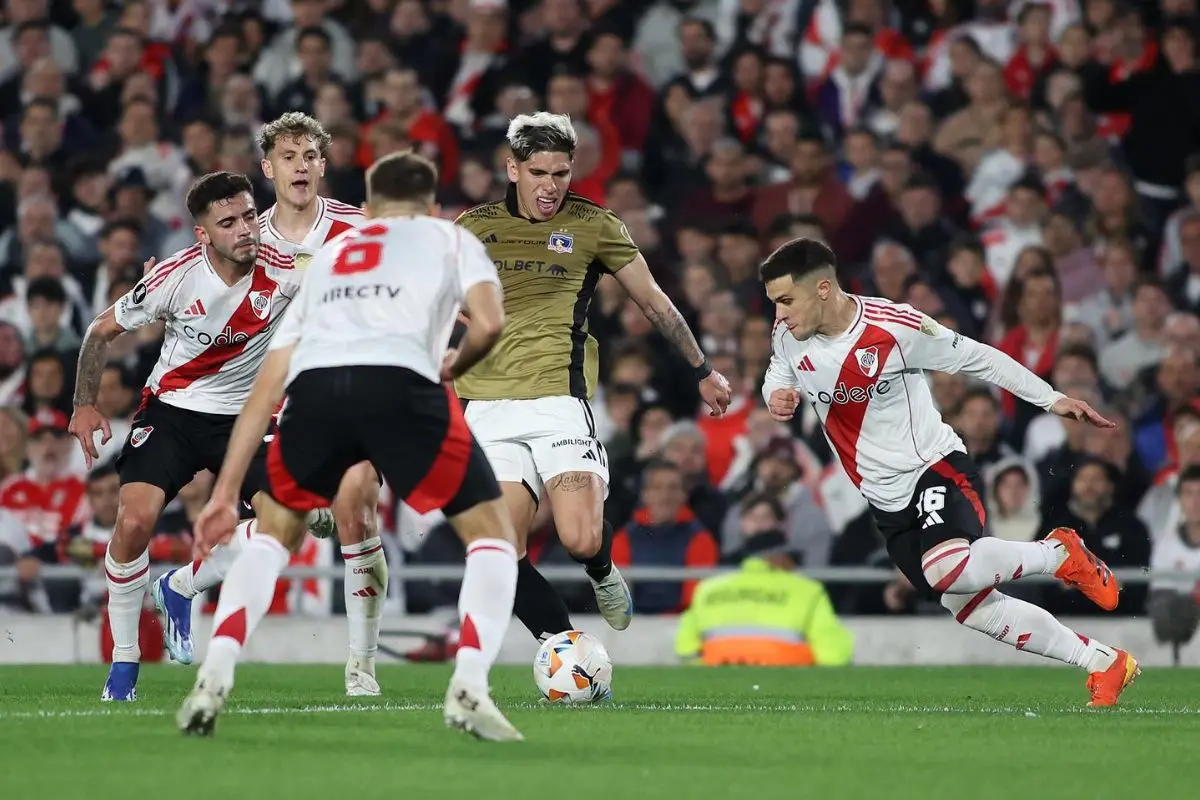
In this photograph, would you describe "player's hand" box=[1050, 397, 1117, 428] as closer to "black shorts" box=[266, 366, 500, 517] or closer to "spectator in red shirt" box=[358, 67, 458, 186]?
"black shorts" box=[266, 366, 500, 517]

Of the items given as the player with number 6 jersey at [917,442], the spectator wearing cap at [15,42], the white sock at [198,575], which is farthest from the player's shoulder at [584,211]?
the spectator wearing cap at [15,42]

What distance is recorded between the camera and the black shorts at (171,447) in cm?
985

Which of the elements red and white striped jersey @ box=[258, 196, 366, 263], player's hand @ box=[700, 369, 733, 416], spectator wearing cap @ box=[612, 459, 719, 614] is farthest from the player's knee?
spectator wearing cap @ box=[612, 459, 719, 614]

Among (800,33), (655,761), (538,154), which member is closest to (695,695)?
(538,154)

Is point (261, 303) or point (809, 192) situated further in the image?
point (809, 192)

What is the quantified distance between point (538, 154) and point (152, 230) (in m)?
8.68

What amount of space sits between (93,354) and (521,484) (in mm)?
2190

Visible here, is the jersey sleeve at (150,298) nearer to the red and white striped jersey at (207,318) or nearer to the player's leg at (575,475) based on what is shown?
the red and white striped jersey at (207,318)

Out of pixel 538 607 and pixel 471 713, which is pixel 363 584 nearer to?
pixel 538 607

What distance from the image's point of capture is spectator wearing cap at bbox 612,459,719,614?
14.3 m

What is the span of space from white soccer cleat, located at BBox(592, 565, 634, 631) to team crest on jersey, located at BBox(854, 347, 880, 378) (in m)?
1.55

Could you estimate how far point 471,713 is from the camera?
6.77 m

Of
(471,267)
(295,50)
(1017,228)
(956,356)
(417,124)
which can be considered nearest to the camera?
(471,267)

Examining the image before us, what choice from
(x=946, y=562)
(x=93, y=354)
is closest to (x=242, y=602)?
(x=93, y=354)
